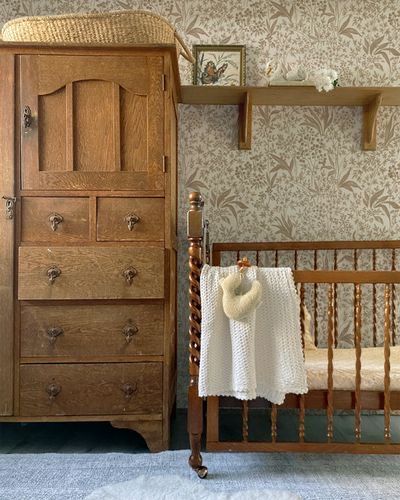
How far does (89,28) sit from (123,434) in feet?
5.66

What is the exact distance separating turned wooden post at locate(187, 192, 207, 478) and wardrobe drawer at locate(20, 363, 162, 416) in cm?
26

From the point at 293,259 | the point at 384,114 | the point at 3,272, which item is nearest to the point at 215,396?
the point at 3,272

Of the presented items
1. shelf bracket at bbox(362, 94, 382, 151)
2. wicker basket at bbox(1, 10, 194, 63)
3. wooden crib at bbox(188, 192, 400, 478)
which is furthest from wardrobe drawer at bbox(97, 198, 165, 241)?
shelf bracket at bbox(362, 94, 382, 151)

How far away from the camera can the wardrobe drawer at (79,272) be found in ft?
6.01

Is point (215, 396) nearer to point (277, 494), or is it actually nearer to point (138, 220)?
point (277, 494)

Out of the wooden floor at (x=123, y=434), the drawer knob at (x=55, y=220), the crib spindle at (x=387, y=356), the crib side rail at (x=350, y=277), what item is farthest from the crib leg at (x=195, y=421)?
the drawer knob at (x=55, y=220)

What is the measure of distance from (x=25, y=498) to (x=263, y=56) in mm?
2303

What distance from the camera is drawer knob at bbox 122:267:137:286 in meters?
1.84

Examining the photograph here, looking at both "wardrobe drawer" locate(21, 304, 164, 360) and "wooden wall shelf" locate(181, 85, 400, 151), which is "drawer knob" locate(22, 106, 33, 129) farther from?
"wooden wall shelf" locate(181, 85, 400, 151)

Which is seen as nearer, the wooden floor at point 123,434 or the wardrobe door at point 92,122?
the wardrobe door at point 92,122

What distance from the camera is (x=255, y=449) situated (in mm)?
1640

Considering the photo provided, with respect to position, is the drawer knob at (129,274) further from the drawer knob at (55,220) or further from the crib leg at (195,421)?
the crib leg at (195,421)

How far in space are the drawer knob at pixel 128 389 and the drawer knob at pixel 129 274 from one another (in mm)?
391

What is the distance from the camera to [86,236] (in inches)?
73.7
